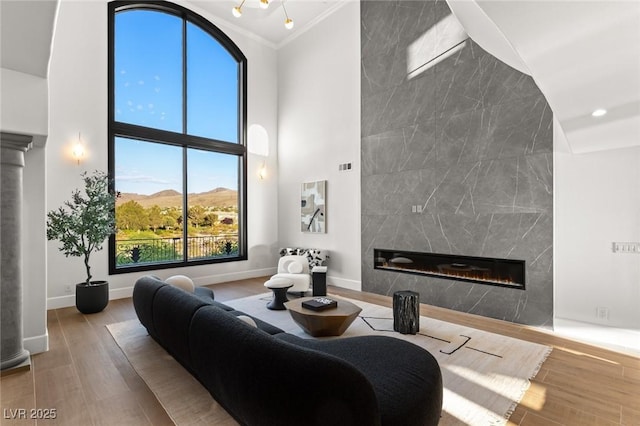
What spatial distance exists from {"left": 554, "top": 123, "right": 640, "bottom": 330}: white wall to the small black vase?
Answer: 589 centimetres

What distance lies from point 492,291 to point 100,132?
644 cm

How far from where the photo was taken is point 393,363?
1846 mm

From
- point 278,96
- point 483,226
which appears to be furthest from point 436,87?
point 278,96

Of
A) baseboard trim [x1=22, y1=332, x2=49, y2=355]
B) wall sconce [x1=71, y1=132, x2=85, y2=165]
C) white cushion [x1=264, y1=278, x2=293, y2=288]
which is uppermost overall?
wall sconce [x1=71, y1=132, x2=85, y2=165]

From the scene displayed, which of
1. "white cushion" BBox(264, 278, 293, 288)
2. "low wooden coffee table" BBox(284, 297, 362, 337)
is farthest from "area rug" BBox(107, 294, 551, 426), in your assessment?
"white cushion" BBox(264, 278, 293, 288)

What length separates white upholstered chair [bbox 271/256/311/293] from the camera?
497cm

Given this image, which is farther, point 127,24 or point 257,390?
point 127,24

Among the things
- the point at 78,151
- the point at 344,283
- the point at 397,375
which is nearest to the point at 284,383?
the point at 397,375

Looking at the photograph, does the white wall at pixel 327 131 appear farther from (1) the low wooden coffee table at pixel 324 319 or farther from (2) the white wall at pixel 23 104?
(2) the white wall at pixel 23 104

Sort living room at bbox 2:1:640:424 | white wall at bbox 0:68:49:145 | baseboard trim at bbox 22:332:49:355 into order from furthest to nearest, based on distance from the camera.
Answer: living room at bbox 2:1:640:424
baseboard trim at bbox 22:332:49:355
white wall at bbox 0:68:49:145

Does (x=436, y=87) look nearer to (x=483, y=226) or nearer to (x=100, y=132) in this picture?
(x=483, y=226)

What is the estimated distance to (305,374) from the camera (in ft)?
4.34

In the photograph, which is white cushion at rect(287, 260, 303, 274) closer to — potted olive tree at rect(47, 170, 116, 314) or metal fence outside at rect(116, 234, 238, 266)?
metal fence outside at rect(116, 234, 238, 266)

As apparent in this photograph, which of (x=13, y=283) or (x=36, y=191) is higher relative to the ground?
(x=36, y=191)
